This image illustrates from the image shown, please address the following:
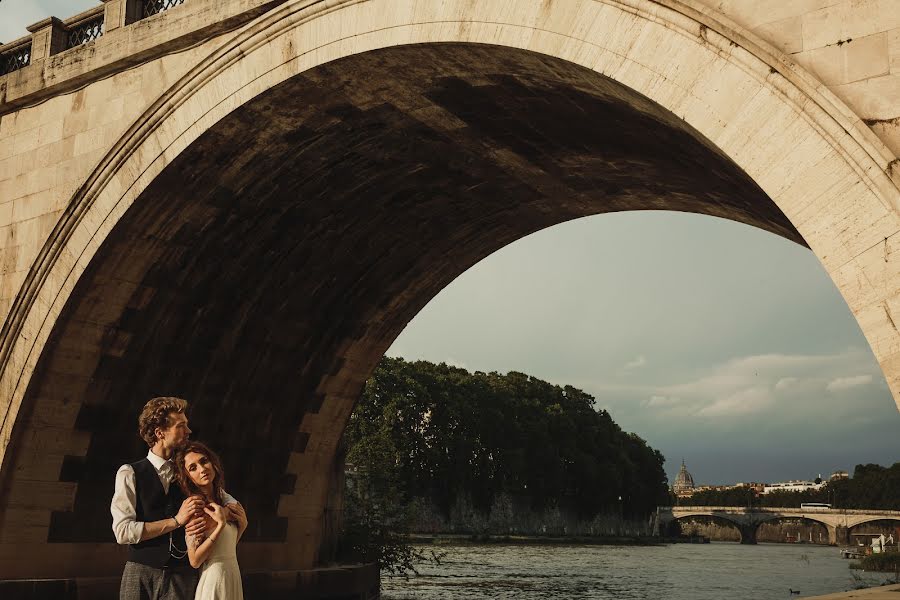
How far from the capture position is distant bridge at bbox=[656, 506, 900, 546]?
304 ft

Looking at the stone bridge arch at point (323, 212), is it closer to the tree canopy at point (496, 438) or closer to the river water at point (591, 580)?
the river water at point (591, 580)

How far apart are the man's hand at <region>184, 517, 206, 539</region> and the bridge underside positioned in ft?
14.9

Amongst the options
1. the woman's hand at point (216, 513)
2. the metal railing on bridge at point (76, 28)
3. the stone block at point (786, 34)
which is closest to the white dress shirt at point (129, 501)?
the woman's hand at point (216, 513)

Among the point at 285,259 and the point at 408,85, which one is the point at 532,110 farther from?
the point at 285,259

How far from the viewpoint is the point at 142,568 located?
4.46 metres

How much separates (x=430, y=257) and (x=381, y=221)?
1365mm

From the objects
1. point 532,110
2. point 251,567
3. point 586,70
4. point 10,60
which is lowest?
point 251,567

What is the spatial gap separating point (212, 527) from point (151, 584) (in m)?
0.46

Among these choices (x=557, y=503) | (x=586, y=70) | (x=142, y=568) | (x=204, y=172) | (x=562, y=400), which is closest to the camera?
(x=142, y=568)

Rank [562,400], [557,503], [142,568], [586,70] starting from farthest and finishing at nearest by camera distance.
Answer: [562,400] → [557,503] → [586,70] → [142,568]

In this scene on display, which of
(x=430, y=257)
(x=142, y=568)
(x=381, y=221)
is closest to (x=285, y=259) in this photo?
(x=381, y=221)

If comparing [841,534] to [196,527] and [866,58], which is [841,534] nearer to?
[866,58]

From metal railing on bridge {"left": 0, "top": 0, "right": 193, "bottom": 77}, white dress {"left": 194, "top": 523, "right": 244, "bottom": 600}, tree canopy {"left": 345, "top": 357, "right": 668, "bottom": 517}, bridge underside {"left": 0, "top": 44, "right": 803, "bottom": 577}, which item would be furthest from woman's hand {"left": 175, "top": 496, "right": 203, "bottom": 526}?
tree canopy {"left": 345, "top": 357, "right": 668, "bottom": 517}

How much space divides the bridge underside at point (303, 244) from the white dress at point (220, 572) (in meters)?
4.50
